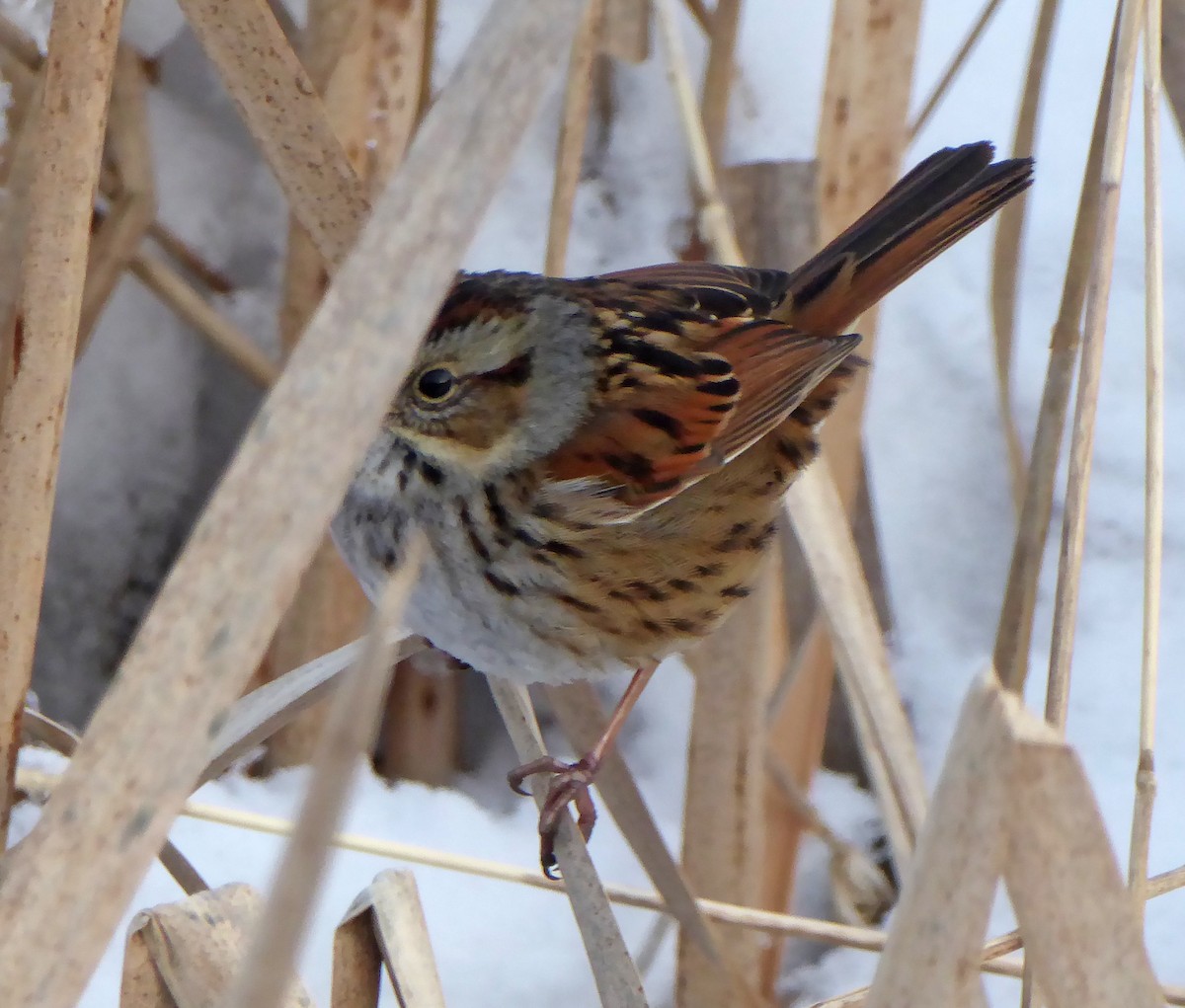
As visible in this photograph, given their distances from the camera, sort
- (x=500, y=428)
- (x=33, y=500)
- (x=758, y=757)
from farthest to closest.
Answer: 1. (x=758, y=757)
2. (x=500, y=428)
3. (x=33, y=500)

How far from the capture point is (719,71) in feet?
6.29

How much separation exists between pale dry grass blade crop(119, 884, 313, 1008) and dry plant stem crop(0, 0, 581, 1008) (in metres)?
0.43

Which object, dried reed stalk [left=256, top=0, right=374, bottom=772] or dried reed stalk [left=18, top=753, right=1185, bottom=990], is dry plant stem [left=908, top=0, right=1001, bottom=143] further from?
dried reed stalk [left=18, top=753, right=1185, bottom=990]

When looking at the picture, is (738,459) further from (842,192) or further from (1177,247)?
(1177,247)

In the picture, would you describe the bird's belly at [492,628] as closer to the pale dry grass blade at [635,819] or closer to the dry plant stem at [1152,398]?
the pale dry grass blade at [635,819]

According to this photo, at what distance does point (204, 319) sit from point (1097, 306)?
4.15ft

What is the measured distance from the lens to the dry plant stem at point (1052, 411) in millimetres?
1362

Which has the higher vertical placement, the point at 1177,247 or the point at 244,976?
the point at 1177,247

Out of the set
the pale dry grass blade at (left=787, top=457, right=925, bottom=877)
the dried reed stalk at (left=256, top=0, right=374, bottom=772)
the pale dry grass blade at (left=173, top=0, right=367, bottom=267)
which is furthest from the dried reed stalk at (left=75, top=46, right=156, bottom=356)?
the pale dry grass blade at (left=787, top=457, right=925, bottom=877)

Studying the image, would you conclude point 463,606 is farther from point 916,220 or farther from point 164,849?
point 916,220

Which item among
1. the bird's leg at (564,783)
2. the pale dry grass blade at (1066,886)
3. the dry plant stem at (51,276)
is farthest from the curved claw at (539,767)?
the pale dry grass blade at (1066,886)

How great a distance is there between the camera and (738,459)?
172 centimetres

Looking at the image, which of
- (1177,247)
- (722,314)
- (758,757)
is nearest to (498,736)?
(758,757)

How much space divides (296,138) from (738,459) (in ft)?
2.31
